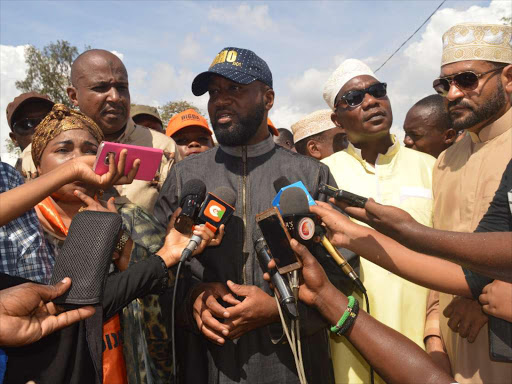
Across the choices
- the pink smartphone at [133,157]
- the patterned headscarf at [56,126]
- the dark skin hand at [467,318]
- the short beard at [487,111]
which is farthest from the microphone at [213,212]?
the short beard at [487,111]

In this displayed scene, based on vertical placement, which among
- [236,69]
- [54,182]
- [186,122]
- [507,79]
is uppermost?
[186,122]

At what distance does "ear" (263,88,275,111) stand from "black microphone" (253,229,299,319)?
1411 millimetres

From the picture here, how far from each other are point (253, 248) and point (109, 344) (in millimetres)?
934

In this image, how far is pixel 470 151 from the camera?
121 inches

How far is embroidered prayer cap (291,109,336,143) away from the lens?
5698 millimetres

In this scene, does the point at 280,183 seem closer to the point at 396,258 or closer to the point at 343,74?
the point at 396,258

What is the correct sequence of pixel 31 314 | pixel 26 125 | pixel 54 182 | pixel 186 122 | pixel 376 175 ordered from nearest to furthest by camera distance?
pixel 31 314
pixel 54 182
pixel 376 175
pixel 26 125
pixel 186 122

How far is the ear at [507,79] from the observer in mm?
3041

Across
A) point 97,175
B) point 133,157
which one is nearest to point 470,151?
point 133,157

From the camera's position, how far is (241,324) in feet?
7.63

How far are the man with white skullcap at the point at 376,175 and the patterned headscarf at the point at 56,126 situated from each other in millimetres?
1919

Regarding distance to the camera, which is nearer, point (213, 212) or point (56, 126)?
point (213, 212)

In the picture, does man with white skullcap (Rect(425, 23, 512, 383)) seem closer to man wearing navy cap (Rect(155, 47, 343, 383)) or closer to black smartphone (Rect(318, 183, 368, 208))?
man wearing navy cap (Rect(155, 47, 343, 383))

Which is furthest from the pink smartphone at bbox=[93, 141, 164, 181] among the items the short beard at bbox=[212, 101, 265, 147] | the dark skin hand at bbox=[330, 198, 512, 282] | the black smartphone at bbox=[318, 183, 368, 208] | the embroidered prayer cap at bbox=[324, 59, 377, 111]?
the embroidered prayer cap at bbox=[324, 59, 377, 111]
